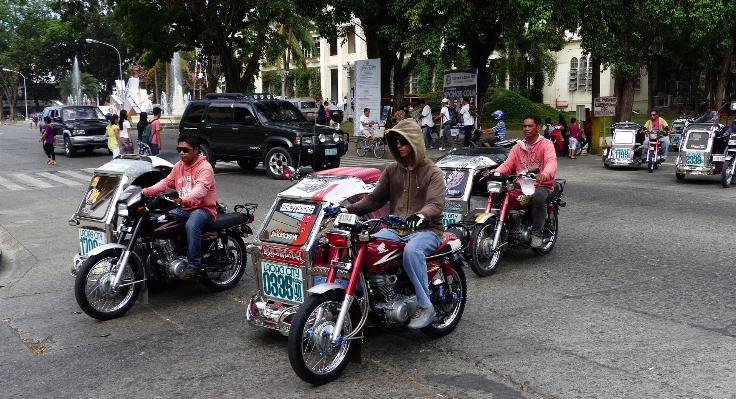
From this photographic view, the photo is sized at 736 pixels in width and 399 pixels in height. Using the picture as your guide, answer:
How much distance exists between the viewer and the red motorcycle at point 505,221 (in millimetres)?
7809

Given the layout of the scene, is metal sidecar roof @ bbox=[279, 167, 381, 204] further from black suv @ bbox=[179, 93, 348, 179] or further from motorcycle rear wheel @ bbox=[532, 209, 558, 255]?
black suv @ bbox=[179, 93, 348, 179]

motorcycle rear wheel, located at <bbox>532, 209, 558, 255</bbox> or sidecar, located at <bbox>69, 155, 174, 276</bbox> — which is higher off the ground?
sidecar, located at <bbox>69, 155, 174, 276</bbox>

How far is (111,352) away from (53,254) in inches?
188

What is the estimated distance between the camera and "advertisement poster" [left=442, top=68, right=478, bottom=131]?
2428 cm

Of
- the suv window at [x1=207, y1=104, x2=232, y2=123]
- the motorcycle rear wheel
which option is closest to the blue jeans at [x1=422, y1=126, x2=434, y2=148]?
the suv window at [x1=207, y1=104, x2=232, y2=123]

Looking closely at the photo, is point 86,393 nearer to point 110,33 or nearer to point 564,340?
point 564,340

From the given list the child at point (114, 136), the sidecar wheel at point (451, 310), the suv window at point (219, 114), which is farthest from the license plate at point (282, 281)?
the child at point (114, 136)

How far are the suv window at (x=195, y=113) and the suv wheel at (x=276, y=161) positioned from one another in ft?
8.66

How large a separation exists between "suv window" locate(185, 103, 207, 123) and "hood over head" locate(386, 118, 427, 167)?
13.7 metres

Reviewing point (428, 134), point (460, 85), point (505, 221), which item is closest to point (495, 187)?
point (505, 221)

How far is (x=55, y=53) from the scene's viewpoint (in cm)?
7406

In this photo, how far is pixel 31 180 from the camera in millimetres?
18781

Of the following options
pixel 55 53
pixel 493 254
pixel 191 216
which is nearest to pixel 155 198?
pixel 191 216

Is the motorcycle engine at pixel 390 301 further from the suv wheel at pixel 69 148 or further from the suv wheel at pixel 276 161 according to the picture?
the suv wheel at pixel 69 148
